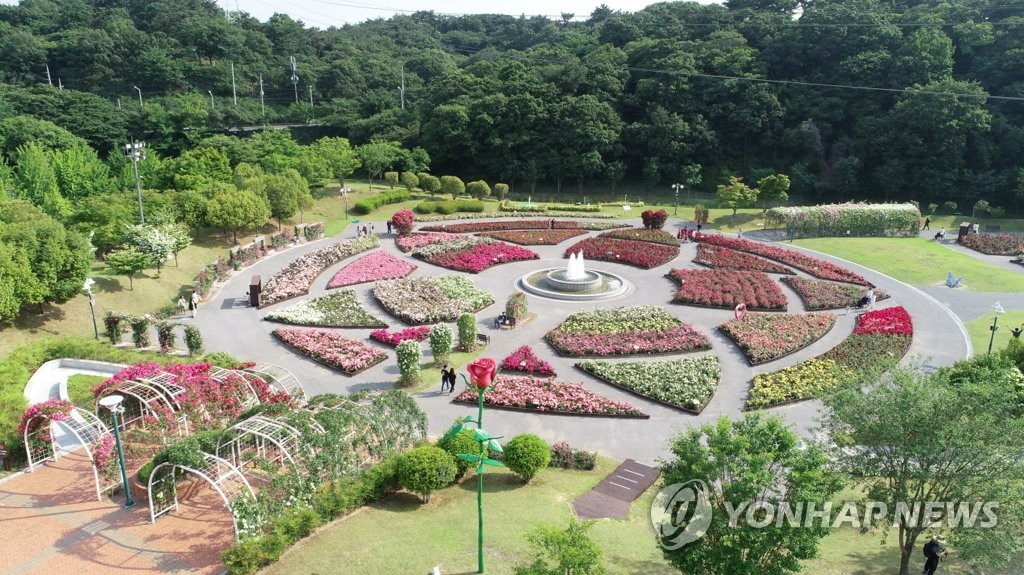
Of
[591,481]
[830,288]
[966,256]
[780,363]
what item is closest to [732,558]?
[591,481]

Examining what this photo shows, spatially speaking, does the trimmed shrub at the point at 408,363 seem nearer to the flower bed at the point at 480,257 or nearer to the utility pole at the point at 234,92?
the flower bed at the point at 480,257

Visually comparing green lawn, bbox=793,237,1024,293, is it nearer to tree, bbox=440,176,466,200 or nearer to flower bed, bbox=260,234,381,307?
tree, bbox=440,176,466,200

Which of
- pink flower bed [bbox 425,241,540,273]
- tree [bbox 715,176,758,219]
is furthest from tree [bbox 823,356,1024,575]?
tree [bbox 715,176,758,219]

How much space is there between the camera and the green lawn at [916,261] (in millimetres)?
33438

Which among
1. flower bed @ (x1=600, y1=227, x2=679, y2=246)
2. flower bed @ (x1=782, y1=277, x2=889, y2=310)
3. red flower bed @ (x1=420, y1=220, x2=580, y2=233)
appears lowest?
flower bed @ (x1=782, y1=277, x2=889, y2=310)

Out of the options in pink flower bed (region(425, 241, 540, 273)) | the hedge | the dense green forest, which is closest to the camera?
pink flower bed (region(425, 241, 540, 273))

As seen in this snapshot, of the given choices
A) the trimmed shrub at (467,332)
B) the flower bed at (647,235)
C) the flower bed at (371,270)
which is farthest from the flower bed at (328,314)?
the flower bed at (647,235)

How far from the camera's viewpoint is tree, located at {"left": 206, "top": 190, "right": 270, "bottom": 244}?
116 feet

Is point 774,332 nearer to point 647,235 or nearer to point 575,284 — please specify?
point 575,284

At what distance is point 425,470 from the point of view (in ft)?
46.1

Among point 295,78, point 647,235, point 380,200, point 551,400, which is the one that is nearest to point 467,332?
point 551,400

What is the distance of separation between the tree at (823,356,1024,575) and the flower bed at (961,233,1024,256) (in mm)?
35215

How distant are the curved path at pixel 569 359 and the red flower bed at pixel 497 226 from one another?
6.52m

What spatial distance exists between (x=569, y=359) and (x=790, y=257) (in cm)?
1899
